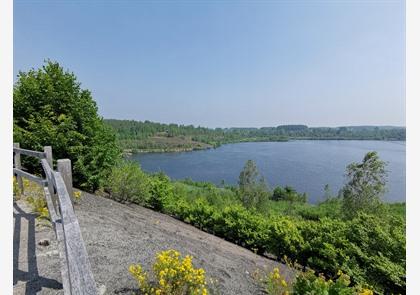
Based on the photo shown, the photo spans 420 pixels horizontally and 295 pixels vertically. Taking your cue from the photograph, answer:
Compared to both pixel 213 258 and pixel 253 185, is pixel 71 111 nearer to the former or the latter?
pixel 213 258

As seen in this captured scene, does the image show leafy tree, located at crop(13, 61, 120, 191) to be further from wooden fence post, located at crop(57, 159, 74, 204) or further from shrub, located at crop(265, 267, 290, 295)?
shrub, located at crop(265, 267, 290, 295)

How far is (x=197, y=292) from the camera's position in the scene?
279cm

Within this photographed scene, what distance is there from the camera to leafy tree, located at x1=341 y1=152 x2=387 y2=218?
39.1ft

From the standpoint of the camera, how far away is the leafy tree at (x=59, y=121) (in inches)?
343

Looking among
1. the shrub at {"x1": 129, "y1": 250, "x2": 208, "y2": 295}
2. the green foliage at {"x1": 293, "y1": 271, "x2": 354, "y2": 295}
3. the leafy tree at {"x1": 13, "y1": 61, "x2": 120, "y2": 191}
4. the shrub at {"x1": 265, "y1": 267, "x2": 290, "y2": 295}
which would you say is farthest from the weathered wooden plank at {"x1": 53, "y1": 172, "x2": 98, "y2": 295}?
the leafy tree at {"x1": 13, "y1": 61, "x2": 120, "y2": 191}

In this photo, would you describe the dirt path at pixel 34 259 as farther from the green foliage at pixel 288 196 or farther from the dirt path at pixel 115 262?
the green foliage at pixel 288 196

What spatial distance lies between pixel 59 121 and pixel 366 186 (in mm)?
14302

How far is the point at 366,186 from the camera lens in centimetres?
1227

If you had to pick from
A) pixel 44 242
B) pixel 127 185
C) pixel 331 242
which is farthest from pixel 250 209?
pixel 44 242

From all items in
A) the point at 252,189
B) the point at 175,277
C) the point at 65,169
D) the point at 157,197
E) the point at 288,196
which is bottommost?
the point at 288,196

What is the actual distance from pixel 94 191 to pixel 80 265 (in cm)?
1064

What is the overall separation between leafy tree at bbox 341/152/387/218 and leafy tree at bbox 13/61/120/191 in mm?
12347

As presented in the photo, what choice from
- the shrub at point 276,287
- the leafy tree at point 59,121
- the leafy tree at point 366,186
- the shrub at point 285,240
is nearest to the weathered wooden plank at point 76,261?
the shrub at point 276,287

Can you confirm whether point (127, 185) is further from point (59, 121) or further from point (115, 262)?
point (115, 262)
